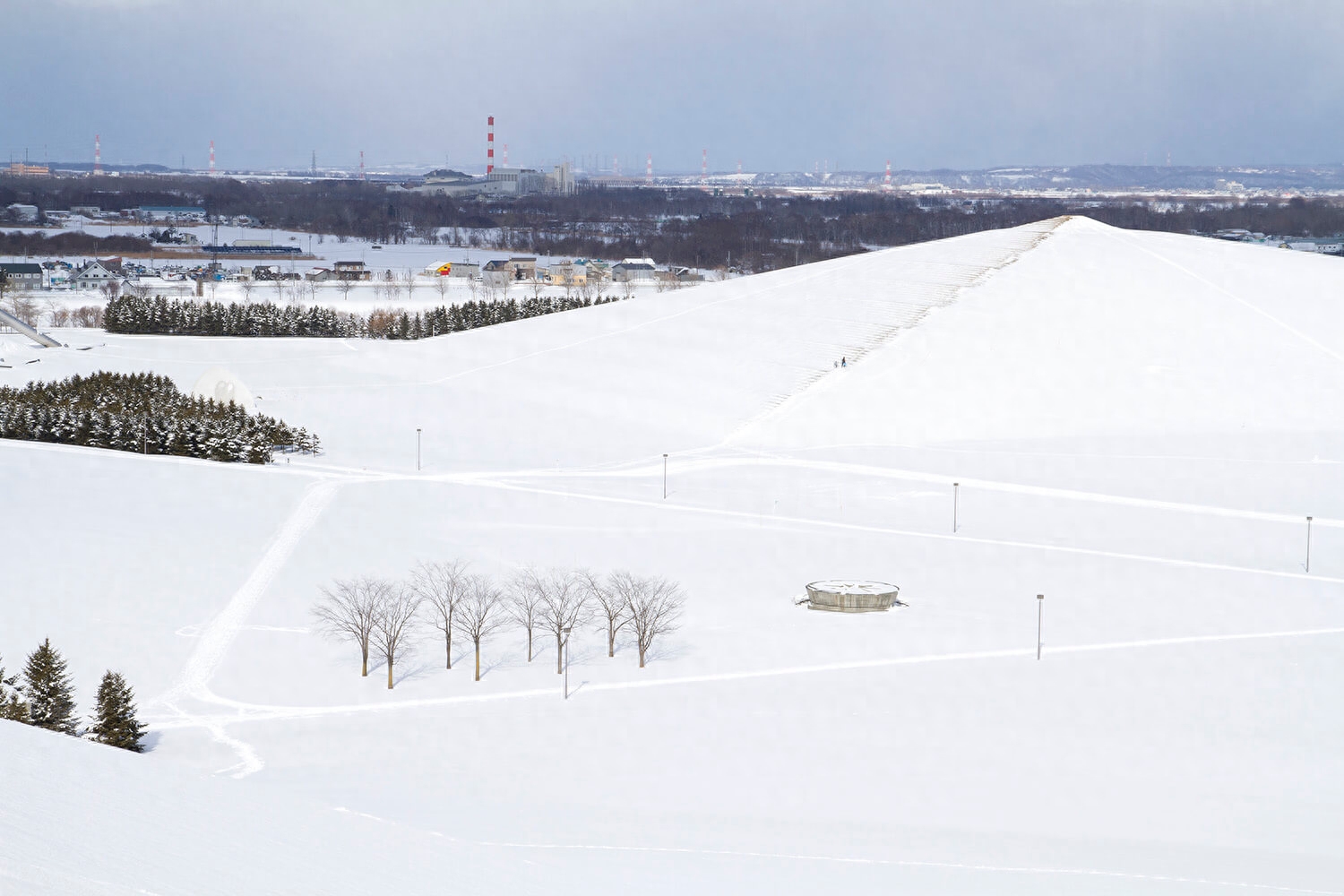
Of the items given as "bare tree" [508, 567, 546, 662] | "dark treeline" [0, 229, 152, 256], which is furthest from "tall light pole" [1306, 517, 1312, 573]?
"dark treeline" [0, 229, 152, 256]

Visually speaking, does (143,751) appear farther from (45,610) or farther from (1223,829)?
(1223,829)

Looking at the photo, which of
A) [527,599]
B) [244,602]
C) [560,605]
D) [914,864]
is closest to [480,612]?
[527,599]

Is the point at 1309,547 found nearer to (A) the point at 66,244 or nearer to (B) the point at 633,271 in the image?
(B) the point at 633,271

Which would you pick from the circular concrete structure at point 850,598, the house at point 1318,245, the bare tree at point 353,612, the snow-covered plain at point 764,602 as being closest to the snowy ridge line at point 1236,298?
the snow-covered plain at point 764,602

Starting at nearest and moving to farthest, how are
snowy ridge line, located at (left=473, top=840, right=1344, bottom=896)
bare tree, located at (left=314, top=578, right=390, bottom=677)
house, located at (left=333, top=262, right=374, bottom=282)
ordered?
snowy ridge line, located at (left=473, top=840, right=1344, bottom=896)
bare tree, located at (left=314, top=578, right=390, bottom=677)
house, located at (left=333, top=262, right=374, bottom=282)

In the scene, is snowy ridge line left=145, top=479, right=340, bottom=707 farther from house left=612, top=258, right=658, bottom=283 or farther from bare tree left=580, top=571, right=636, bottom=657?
house left=612, top=258, right=658, bottom=283

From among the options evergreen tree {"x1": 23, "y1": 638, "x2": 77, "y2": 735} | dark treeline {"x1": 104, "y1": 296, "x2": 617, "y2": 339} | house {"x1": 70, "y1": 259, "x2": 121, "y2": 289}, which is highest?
house {"x1": 70, "y1": 259, "x2": 121, "y2": 289}

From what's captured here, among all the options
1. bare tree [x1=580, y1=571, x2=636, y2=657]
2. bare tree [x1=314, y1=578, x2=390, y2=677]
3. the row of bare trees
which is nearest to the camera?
bare tree [x1=314, y1=578, x2=390, y2=677]

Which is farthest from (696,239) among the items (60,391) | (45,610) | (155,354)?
(45,610)

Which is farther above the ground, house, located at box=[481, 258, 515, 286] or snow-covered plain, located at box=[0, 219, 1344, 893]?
house, located at box=[481, 258, 515, 286]
